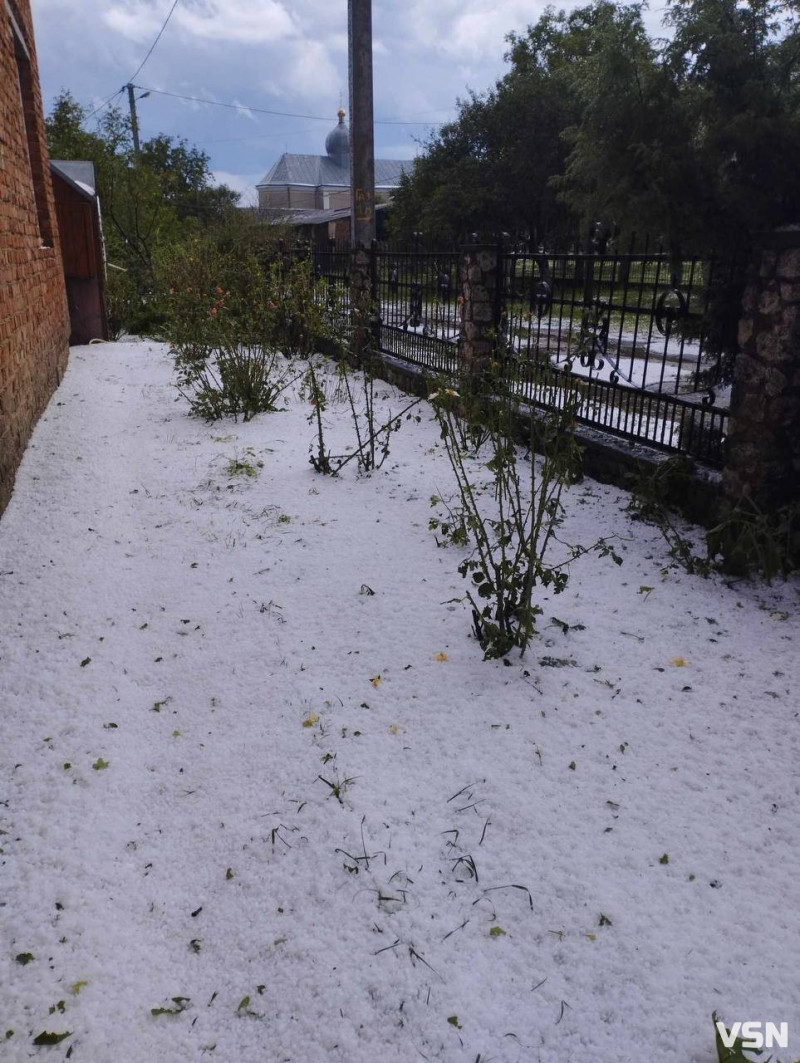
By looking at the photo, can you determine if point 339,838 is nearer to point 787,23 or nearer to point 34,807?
point 34,807

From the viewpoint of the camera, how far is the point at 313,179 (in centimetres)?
6981

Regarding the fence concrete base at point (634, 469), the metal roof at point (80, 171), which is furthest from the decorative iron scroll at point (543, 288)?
the metal roof at point (80, 171)

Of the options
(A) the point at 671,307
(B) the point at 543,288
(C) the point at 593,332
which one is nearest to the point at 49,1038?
(C) the point at 593,332

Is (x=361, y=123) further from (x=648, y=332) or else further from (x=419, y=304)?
(x=648, y=332)

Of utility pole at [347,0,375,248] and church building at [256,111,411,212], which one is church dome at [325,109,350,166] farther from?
utility pole at [347,0,375,248]

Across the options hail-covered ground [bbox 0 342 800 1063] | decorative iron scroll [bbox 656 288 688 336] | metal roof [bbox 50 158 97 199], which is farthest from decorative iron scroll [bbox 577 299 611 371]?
metal roof [bbox 50 158 97 199]

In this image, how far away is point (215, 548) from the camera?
380 centimetres

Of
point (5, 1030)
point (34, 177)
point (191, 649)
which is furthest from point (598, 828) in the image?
point (34, 177)

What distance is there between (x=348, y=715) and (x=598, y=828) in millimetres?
885

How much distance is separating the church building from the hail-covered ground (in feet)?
233

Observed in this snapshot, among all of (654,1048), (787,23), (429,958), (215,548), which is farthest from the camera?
(215,548)

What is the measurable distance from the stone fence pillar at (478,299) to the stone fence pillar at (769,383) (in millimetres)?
2620

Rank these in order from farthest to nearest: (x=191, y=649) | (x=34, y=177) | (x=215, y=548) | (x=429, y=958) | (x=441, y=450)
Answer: (x=34, y=177)
(x=441, y=450)
(x=215, y=548)
(x=191, y=649)
(x=429, y=958)

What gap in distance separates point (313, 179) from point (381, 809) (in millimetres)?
75969
